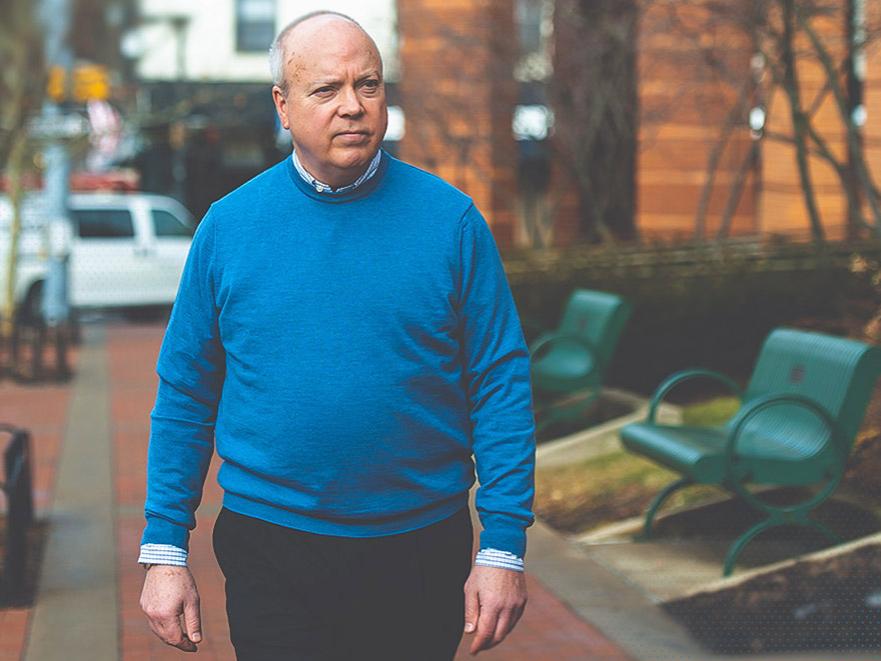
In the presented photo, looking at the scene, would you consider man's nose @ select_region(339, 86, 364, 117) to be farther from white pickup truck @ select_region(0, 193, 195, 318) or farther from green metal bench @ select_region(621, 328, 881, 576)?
white pickup truck @ select_region(0, 193, 195, 318)

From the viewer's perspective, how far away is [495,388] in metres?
3.12

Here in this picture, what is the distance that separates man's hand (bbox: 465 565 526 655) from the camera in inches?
119

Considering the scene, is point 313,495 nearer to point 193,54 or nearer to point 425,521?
point 425,521

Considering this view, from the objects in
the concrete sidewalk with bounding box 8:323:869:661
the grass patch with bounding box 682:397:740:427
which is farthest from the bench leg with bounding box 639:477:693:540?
the grass patch with bounding box 682:397:740:427

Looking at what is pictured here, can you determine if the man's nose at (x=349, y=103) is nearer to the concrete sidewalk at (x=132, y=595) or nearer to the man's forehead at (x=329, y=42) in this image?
the man's forehead at (x=329, y=42)

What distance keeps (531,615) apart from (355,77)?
3517 mm

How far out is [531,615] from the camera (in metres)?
6.15

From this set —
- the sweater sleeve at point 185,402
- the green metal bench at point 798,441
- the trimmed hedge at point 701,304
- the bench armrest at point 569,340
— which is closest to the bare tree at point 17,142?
the trimmed hedge at point 701,304

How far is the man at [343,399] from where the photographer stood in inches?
120

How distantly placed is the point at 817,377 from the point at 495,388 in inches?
167

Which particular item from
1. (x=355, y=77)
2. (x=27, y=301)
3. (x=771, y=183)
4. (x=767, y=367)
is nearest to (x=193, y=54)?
(x=27, y=301)

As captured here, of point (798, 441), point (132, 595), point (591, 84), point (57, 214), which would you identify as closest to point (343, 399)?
point (132, 595)

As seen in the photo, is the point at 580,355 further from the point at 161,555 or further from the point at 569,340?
the point at 161,555

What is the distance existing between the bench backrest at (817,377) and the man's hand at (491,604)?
3966 millimetres
